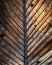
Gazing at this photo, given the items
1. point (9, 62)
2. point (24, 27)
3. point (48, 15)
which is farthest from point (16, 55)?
point (48, 15)

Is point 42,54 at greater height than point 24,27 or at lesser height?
lesser

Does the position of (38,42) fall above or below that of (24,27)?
below

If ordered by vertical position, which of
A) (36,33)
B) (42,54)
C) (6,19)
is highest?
(6,19)

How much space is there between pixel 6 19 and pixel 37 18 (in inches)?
9.9

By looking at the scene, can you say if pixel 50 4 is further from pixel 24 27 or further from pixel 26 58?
pixel 26 58

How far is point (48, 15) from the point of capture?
2236mm

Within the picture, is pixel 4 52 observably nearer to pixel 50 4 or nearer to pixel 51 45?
pixel 51 45

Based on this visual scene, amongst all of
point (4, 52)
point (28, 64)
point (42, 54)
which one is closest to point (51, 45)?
point (42, 54)

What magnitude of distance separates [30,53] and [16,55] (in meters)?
0.12

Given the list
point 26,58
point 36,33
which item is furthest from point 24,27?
point 26,58

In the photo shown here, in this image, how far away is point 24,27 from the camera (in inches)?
89.4

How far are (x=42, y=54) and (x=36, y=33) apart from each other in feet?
0.60

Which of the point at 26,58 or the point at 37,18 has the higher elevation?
the point at 37,18

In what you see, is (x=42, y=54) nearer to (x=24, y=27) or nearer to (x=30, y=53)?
(x=30, y=53)
